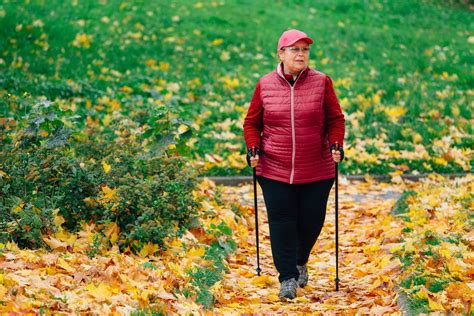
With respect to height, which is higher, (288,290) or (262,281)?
(288,290)

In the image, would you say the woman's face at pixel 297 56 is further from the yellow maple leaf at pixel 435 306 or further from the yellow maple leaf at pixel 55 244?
the yellow maple leaf at pixel 55 244

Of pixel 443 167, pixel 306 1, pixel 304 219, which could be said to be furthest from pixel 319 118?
pixel 306 1

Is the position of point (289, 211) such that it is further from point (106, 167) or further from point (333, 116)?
point (106, 167)

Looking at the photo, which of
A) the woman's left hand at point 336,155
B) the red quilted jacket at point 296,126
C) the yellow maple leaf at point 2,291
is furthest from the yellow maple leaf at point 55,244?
the woman's left hand at point 336,155

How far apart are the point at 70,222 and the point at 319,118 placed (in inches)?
85.6

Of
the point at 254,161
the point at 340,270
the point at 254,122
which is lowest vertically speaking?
the point at 340,270

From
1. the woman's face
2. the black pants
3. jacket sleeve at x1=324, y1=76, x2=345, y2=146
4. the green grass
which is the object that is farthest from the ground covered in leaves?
the green grass

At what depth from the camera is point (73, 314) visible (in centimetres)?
455

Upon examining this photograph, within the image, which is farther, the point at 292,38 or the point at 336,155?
the point at 336,155

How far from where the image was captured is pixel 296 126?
586 cm

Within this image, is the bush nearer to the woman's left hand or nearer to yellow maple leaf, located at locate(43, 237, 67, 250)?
yellow maple leaf, located at locate(43, 237, 67, 250)

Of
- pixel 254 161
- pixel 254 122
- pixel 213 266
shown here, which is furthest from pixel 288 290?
pixel 254 122

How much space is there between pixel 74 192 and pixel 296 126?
1.91 meters

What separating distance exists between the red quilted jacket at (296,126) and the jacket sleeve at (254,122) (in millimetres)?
64
